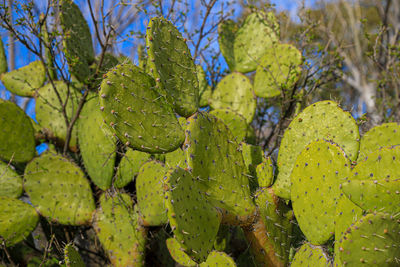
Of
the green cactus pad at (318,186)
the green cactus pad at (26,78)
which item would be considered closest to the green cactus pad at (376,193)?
the green cactus pad at (318,186)

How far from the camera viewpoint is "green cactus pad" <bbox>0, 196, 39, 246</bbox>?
1795 mm

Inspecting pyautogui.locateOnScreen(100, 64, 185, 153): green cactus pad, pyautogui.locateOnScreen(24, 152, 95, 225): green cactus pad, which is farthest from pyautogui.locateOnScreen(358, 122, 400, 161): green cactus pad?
pyautogui.locateOnScreen(24, 152, 95, 225): green cactus pad

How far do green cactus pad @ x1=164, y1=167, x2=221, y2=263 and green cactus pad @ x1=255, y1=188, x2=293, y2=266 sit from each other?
265 millimetres

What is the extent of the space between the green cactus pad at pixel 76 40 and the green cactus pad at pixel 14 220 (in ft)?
2.67

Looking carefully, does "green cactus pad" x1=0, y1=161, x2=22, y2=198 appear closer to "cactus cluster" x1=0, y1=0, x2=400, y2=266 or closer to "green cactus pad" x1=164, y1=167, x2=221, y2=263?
"cactus cluster" x1=0, y1=0, x2=400, y2=266

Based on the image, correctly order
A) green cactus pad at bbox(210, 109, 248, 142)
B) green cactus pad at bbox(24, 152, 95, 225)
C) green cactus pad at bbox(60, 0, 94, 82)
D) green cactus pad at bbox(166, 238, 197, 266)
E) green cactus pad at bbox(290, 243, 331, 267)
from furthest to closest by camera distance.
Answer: green cactus pad at bbox(60, 0, 94, 82) < green cactus pad at bbox(210, 109, 248, 142) < green cactus pad at bbox(24, 152, 95, 225) < green cactus pad at bbox(166, 238, 197, 266) < green cactus pad at bbox(290, 243, 331, 267)

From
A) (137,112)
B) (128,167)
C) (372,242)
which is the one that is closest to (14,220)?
(128,167)

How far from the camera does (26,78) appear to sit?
246 cm

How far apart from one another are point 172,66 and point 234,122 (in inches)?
27.8

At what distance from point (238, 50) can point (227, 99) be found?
48cm

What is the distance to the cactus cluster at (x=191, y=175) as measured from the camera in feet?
3.83

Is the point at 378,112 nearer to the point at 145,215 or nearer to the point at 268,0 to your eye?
the point at 268,0

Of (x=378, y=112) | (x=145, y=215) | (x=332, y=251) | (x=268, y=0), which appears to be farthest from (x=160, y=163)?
(x=378, y=112)

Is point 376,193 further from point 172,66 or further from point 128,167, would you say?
point 128,167
